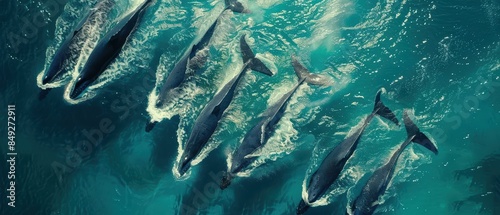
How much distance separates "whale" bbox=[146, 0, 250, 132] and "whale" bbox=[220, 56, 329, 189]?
2.24 meters

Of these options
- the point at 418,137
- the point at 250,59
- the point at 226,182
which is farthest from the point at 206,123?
the point at 418,137

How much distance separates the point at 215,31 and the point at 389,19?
5.70m

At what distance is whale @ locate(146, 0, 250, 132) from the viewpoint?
370 inches

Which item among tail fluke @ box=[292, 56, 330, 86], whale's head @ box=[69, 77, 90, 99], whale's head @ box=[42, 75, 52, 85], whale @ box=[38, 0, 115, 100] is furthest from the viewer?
tail fluke @ box=[292, 56, 330, 86]

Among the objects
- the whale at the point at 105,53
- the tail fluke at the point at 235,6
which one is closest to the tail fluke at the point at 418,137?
the tail fluke at the point at 235,6

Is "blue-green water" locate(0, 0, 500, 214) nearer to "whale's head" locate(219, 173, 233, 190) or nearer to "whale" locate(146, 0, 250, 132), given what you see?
"whale" locate(146, 0, 250, 132)

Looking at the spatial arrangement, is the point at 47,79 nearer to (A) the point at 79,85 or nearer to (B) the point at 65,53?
(B) the point at 65,53

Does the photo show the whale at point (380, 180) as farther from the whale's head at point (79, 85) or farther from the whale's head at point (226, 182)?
the whale's head at point (79, 85)

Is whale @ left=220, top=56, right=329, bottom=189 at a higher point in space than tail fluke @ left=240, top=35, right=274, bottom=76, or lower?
lower

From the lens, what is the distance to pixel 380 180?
9.98m

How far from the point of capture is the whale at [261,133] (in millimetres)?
9406

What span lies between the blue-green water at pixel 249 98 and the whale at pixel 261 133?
2.52 feet

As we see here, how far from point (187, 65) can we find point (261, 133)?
2.53 m

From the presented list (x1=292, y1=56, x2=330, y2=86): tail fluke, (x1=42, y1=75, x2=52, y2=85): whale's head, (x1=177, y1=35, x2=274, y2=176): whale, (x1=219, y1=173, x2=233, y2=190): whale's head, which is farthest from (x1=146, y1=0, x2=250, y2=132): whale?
(x1=42, y1=75, x2=52, y2=85): whale's head
